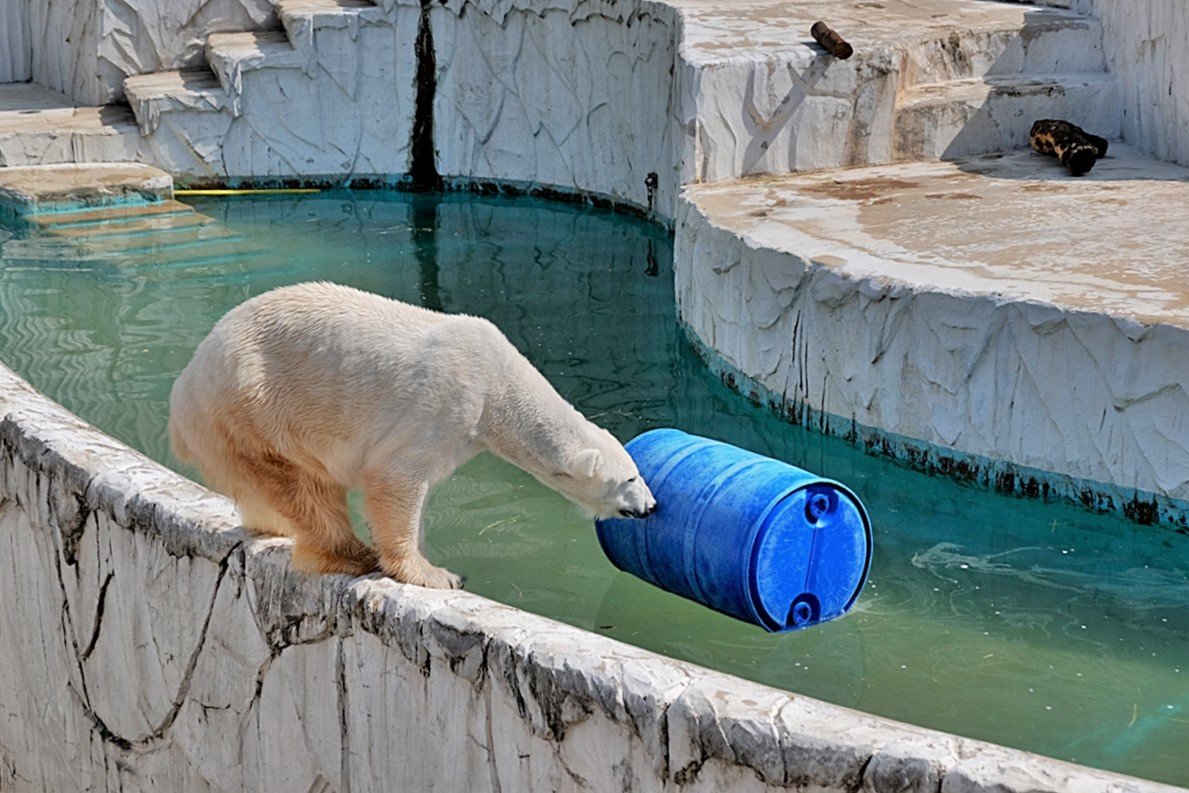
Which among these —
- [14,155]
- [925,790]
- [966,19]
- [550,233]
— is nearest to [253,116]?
[14,155]

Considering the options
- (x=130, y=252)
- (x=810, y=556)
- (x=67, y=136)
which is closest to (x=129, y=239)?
(x=130, y=252)

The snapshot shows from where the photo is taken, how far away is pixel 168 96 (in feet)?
38.3

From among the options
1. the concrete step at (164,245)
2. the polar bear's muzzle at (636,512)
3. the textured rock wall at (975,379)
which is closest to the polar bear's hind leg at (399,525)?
the polar bear's muzzle at (636,512)

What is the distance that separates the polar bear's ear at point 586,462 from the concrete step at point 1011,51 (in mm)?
6181

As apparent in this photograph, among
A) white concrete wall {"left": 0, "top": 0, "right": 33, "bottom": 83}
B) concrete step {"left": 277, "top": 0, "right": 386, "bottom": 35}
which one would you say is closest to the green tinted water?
concrete step {"left": 277, "top": 0, "right": 386, "bottom": 35}

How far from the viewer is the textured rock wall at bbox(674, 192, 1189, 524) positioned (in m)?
5.50

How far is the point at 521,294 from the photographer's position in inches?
357

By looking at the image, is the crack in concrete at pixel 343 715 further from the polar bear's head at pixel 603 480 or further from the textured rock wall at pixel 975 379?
the textured rock wall at pixel 975 379

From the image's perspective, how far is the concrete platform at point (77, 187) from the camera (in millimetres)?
10656

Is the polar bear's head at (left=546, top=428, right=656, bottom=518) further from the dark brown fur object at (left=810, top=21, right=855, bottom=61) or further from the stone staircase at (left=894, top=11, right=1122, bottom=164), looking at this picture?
the stone staircase at (left=894, top=11, right=1122, bottom=164)

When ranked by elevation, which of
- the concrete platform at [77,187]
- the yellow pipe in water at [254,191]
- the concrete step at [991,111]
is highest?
the concrete step at [991,111]

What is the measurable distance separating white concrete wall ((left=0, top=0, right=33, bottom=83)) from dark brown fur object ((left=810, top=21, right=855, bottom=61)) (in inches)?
309

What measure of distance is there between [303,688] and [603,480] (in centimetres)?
83

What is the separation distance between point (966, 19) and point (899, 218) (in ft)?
9.91
